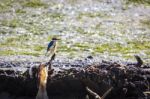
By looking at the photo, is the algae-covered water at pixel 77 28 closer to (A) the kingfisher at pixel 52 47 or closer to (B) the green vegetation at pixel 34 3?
(B) the green vegetation at pixel 34 3

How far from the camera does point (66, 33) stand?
1711 centimetres

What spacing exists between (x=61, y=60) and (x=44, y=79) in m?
2.65

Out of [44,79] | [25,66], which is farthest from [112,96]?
[25,66]

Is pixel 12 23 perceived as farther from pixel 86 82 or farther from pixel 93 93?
pixel 93 93

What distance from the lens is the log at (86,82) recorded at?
10.3 m

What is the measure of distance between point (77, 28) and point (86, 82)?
7.52 m

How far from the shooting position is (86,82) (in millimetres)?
10422

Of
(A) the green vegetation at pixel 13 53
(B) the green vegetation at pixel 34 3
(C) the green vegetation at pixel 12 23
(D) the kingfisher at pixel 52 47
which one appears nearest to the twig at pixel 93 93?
(D) the kingfisher at pixel 52 47

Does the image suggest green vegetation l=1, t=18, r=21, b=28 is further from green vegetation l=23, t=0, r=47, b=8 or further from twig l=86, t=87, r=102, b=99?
twig l=86, t=87, r=102, b=99

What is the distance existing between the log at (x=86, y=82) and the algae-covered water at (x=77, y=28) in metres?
2.93

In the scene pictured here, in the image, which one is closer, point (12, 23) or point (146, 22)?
point (12, 23)

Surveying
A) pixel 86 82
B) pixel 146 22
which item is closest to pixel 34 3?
pixel 146 22

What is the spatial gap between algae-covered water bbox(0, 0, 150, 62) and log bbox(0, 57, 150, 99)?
2.93 meters

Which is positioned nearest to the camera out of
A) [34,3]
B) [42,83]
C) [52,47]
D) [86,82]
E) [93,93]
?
[93,93]
